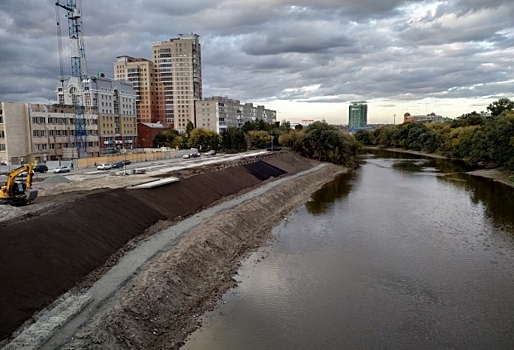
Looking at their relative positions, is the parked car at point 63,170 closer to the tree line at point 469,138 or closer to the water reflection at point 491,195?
the water reflection at point 491,195

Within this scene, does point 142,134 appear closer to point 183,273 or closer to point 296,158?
point 296,158

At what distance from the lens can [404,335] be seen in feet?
43.0

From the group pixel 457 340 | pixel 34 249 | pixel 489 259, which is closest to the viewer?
pixel 457 340

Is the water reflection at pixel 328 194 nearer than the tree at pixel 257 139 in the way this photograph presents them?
Yes

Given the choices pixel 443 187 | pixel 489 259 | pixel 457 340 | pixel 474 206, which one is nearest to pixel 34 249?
pixel 457 340

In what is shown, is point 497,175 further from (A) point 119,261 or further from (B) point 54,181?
(B) point 54,181

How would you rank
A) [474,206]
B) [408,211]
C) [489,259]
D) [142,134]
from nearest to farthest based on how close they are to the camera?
[489,259] < [408,211] < [474,206] < [142,134]

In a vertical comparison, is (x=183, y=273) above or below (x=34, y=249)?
below

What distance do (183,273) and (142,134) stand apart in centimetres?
7847

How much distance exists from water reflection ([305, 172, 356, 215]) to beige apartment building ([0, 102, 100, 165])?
104 ft

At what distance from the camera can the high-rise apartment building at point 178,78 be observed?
12319 cm

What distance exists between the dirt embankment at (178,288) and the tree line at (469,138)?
38.5m

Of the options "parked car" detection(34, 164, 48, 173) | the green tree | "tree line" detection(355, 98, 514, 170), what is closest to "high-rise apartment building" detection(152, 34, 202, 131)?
"tree line" detection(355, 98, 514, 170)

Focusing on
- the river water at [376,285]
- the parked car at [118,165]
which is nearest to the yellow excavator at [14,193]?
the river water at [376,285]
